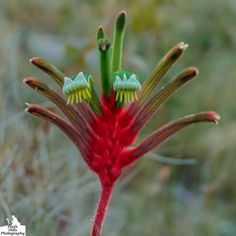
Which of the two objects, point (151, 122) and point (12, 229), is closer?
point (12, 229)

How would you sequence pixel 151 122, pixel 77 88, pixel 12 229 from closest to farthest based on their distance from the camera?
1. pixel 77 88
2. pixel 12 229
3. pixel 151 122

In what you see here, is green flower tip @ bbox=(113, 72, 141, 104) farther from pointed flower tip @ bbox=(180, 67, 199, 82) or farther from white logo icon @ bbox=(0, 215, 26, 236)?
white logo icon @ bbox=(0, 215, 26, 236)

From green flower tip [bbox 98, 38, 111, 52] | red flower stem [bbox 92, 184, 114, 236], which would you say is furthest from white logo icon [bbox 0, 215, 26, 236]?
green flower tip [bbox 98, 38, 111, 52]

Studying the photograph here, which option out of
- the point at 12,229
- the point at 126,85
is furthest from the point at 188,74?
the point at 12,229

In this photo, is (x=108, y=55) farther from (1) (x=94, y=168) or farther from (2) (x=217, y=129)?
(2) (x=217, y=129)

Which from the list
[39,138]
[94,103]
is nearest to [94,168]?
[94,103]

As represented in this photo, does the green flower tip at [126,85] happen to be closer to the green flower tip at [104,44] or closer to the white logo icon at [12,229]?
the green flower tip at [104,44]

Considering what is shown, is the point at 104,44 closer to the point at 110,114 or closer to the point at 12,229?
the point at 110,114

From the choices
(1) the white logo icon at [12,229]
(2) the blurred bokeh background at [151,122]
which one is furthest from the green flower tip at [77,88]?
(2) the blurred bokeh background at [151,122]
